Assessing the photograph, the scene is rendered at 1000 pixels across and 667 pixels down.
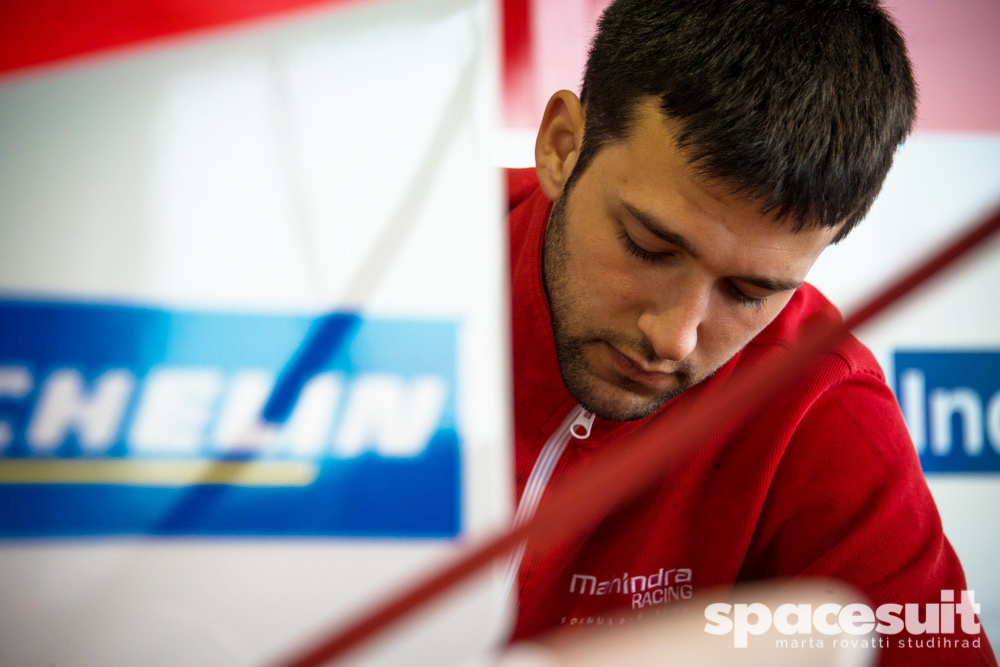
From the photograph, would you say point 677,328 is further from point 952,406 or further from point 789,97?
point 952,406

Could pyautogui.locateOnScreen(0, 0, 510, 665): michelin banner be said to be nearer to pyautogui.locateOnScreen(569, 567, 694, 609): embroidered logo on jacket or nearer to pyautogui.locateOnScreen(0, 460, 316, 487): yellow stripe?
pyautogui.locateOnScreen(0, 460, 316, 487): yellow stripe

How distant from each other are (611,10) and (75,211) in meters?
0.63

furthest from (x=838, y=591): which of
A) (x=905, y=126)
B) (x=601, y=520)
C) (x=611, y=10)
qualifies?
(x=611, y=10)

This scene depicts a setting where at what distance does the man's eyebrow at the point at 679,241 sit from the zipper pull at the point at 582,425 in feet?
0.50

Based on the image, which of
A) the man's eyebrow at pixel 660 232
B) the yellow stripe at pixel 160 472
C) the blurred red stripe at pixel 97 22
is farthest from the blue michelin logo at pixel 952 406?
the blurred red stripe at pixel 97 22

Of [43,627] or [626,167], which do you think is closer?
[626,167]

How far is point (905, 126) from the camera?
16.3 inches

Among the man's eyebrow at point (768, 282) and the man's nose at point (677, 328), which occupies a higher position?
the man's eyebrow at point (768, 282)

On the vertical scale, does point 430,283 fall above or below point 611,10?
below

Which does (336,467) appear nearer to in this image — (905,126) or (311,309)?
(311,309)

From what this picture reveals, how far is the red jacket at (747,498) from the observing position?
48cm

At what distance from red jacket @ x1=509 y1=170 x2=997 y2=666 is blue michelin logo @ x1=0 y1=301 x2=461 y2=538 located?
26 centimetres

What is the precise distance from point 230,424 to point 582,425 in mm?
461

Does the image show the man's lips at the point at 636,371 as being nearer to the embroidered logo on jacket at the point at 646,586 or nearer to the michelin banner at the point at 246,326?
the embroidered logo on jacket at the point at 646,586
